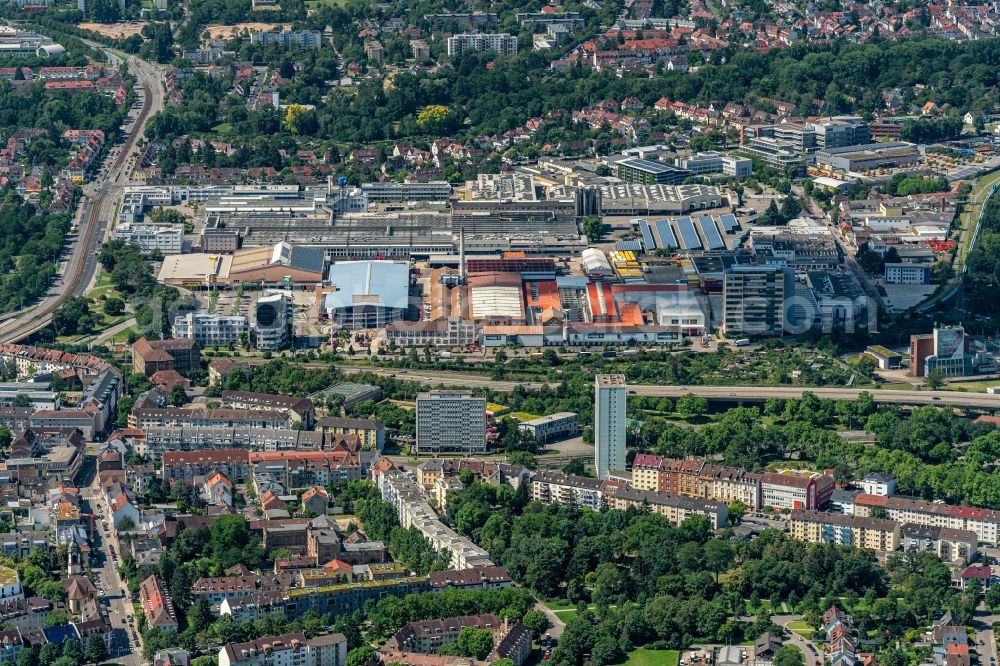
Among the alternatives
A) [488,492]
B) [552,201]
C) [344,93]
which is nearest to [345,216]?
[552,201]

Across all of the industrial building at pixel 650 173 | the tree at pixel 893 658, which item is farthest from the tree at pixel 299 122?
the tree at pixel 893 658

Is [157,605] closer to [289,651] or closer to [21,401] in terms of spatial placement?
[289,651]

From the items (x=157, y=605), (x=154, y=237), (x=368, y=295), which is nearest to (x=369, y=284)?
(x=368, y=295)

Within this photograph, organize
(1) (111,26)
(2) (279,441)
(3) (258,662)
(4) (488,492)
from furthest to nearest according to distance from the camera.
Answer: (1) (111,26)
(2) (279,441)
(4) (488,492)
(3) (258,662)

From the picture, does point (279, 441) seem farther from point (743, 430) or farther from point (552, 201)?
point (552, 201)

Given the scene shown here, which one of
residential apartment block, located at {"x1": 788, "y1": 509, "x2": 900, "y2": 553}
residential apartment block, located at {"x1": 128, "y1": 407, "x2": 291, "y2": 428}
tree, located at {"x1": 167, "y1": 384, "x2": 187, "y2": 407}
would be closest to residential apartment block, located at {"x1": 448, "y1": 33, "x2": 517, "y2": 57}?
tree, located at {"x1": 167, "y1": 384, "x2": 187, "y2": 407}
